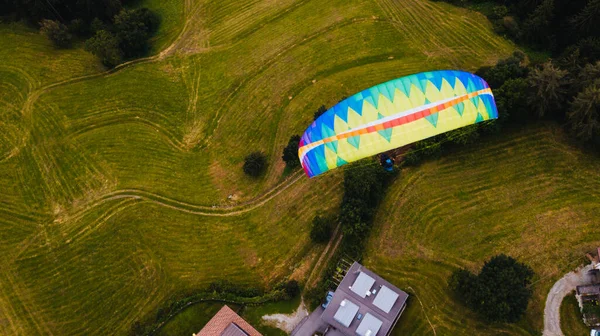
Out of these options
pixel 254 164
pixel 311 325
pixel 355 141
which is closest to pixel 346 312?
pixel 311 325

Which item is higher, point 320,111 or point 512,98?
point 512,98

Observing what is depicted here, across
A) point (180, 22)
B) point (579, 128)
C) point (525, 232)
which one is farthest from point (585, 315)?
point (180, 22)

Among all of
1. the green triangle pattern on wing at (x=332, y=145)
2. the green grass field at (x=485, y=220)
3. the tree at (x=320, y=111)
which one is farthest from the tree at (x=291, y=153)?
the green grass field at (x=485, y=220)

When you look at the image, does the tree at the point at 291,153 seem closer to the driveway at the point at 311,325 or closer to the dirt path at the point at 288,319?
the dirt path at the point at 288,319

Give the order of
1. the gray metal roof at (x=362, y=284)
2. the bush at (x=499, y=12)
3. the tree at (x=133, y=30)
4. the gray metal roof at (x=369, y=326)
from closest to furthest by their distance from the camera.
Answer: the gray metal roof at (x=369, y=326) → the gray metal roof at (x=362, y=284) → the bush at (x=499, y=12) → the tree at (x=133, y=30)

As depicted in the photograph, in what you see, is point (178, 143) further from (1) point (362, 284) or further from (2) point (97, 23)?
(1) point (362, 284)
